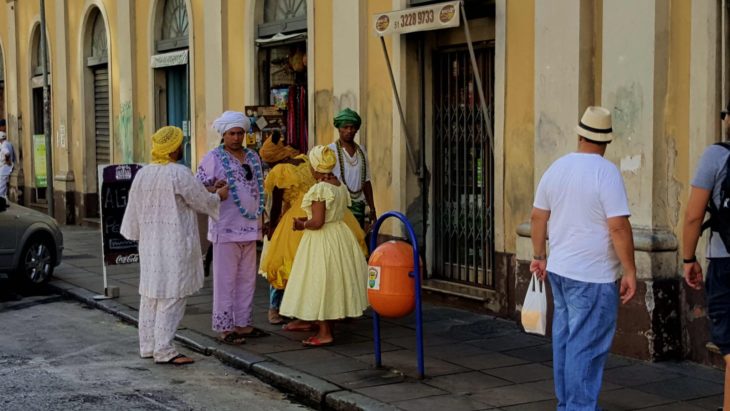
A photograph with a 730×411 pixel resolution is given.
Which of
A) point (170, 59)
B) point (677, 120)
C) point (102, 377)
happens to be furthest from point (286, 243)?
point (170, 59)

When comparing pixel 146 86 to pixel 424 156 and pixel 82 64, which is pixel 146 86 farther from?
pixel 424 156

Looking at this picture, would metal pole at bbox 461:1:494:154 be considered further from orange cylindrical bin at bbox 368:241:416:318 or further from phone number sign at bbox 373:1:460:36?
orange cylindrical bin at bbox 368:241:416:318

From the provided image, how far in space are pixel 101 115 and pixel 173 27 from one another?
3805 mm

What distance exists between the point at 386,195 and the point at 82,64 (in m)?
10.6

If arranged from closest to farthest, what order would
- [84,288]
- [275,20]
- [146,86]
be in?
[84,288], [275,20], [146,86]

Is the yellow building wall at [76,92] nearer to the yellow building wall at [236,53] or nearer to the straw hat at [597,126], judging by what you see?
the yellow building wall at [236,53]

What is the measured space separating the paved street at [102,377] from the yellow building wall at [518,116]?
2981 mm

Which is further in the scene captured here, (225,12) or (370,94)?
(225,12)

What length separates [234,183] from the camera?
9.16 metres

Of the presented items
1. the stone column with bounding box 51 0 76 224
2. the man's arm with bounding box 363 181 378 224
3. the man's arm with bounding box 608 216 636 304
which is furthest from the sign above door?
the man's arm with bounding box 608 216 636 304

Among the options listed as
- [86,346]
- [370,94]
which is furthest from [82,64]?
[86,346]

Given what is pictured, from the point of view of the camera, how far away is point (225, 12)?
1502 centimetres

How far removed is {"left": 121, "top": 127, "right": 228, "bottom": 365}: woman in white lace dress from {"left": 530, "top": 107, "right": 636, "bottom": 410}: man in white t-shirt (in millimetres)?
3240

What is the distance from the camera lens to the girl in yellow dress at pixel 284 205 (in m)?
9.43
